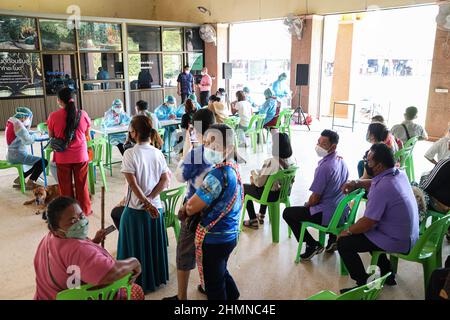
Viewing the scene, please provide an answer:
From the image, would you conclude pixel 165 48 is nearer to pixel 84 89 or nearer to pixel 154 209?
pixel 84 89

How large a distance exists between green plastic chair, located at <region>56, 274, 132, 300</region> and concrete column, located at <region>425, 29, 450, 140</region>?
26.7ft

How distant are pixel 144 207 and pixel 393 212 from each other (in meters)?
1.68

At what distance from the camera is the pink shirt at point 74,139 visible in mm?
3879

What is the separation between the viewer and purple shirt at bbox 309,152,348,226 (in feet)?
10.5

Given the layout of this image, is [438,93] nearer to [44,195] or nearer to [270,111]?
[270,111]

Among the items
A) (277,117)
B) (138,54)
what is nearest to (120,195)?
(277,117)

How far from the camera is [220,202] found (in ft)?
7.31

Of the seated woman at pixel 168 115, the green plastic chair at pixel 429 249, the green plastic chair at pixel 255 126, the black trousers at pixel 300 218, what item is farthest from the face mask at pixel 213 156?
the green plastic chair at pixel 255 126

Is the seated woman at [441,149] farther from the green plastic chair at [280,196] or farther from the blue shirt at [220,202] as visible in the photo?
the blue shirt at [220,202]

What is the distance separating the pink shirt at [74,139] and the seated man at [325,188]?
2200 millimetres

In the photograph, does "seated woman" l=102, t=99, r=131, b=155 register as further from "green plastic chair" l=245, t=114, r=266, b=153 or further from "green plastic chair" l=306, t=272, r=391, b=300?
"green plastic chair" l=306, t=272, r=391, b=300

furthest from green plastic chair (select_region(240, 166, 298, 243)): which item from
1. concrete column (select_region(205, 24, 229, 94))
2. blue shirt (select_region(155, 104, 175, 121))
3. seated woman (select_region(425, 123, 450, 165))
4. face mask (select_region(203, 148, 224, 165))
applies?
concrete column (select_region(205, 24, 229, 94))

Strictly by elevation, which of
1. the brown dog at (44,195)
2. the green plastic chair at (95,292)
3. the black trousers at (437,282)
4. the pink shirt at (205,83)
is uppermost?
the pink shirt at (205,83)

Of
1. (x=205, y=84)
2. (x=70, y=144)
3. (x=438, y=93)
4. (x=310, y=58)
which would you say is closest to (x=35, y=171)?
(x=70, y=144)
